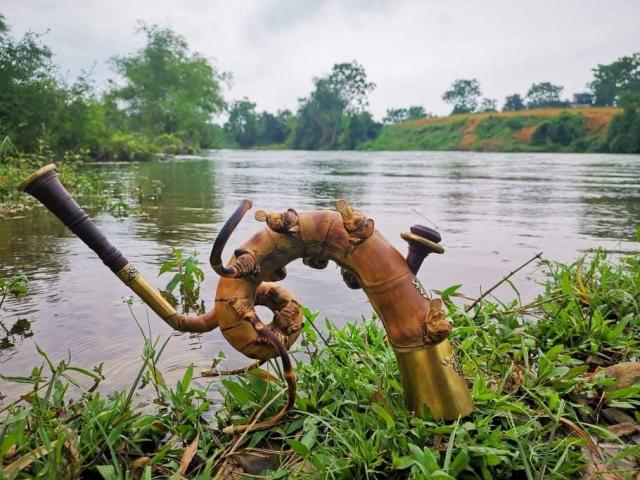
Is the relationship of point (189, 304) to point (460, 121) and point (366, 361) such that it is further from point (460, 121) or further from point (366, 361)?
point (460, 121)

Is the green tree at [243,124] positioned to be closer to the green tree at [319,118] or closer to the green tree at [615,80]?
the green tree at [319,118]

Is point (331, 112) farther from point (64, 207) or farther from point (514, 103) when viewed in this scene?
point (64, 207)

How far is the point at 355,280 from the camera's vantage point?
1882 mm

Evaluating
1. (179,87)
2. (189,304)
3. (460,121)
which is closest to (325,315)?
(189,304)

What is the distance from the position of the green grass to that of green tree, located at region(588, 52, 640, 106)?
7625 centimetres

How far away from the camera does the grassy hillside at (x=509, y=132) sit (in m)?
58.5

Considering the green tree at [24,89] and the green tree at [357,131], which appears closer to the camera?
the green tree at [24,89]

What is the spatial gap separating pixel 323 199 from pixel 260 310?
22.2ft

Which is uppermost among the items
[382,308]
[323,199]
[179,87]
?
[179,87]

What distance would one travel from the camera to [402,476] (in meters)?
1.67

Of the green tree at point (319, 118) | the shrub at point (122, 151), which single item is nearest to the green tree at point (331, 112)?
the green tree at point (319, 118)

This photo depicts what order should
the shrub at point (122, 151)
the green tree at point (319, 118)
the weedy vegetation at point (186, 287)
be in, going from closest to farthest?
the weedy vegetation at point (186, 287) → the shrub at point (122, 151) → the green tree at point (319, 118)

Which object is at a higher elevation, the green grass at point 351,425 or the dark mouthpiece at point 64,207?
the dark mouthpiece at point 64,207

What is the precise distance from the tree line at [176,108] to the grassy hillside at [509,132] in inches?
154
